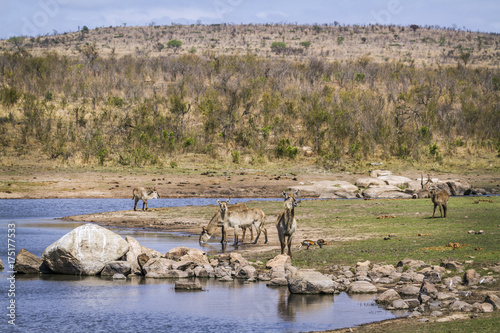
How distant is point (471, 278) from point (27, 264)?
454 inches

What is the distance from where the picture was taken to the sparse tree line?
1818 inches

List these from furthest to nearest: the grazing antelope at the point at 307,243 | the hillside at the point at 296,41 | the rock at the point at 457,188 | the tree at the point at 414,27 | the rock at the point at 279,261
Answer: the tree at the point at 414,27
the hillside at the point at 296,41
the rock at the point at 457,188
the grazing antelope at the point at 307,243
the rock at the point at 279,261

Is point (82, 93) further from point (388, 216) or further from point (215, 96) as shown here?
point (388, 216)

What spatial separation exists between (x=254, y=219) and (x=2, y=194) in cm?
1984

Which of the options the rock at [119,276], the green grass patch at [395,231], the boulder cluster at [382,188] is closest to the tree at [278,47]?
the boulder cluster at [382,188]

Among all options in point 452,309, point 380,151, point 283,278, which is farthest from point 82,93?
point 452,309

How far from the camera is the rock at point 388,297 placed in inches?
485

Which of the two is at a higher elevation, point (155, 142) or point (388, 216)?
point (155, 142)

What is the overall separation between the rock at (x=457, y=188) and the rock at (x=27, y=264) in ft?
81.0

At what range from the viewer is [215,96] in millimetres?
53969

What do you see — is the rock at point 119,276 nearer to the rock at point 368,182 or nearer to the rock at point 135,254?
the rock at point 135,254

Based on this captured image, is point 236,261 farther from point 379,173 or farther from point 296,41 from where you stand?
point 296,41

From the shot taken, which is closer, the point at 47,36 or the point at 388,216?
the point at 388,216

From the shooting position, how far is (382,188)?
113 ft
